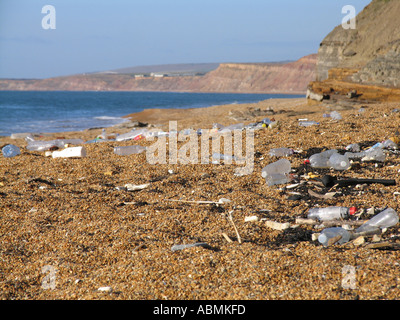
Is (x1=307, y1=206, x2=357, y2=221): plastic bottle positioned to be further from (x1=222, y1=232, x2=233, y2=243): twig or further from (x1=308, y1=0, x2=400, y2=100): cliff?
(x1=308, y1=0, x2=400, y2=100): cliff

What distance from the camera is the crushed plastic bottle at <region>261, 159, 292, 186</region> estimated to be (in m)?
3.94

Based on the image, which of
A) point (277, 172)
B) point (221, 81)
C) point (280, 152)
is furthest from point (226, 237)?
point (221, 81)

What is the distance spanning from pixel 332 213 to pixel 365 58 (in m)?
13.7

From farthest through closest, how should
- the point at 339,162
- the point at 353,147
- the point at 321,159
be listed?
the point at 353,147
the point at 321,159
the point at 339,162

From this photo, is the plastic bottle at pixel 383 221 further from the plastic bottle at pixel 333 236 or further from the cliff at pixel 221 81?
the cliff at pixel 221 81

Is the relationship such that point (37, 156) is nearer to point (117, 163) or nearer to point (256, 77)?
A: point (117, 163)

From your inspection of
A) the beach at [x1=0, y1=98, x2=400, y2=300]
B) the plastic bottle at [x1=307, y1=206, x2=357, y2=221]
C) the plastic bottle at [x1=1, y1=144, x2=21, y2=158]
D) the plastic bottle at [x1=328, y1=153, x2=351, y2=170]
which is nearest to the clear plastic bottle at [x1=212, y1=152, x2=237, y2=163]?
the beach at [x1=0, y1=98, x2=400, y2=300]

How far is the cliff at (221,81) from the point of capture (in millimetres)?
115062

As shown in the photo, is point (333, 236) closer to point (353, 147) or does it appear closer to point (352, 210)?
point (352, 210)

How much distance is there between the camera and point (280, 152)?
4.86 metres

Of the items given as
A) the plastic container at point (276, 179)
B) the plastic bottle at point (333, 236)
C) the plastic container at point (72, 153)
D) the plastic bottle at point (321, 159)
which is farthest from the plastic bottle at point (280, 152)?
the plastic container at point (72, 153)

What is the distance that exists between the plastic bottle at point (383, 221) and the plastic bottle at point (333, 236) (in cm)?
14

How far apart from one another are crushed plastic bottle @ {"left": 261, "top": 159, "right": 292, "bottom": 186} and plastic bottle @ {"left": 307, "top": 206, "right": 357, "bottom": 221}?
826mm

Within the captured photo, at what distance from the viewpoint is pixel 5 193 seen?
13.0ft
